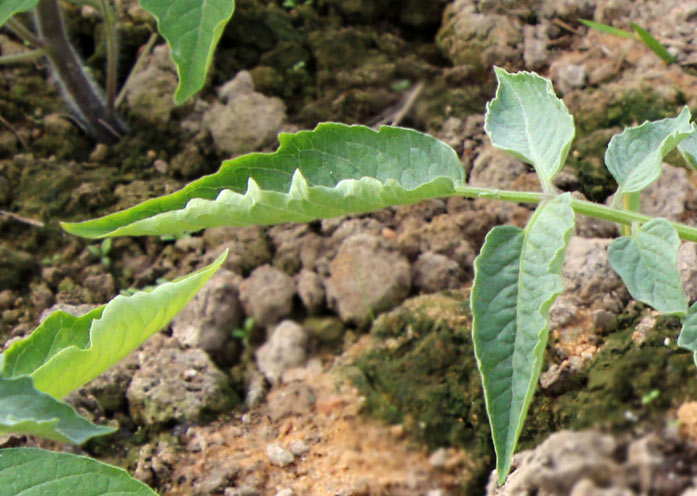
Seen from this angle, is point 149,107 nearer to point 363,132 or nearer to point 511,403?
point 363,132

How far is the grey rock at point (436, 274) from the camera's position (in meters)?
1.54

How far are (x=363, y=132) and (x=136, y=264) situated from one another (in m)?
0.79

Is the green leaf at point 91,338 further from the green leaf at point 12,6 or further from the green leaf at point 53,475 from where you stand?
the green leaf at point 12,6

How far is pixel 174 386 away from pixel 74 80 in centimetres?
85

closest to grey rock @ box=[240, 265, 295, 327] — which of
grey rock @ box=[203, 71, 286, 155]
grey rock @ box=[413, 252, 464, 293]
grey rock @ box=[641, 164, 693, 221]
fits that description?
grey rock @ box=[413, 252, 464, 293]

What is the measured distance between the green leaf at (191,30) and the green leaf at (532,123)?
0.43m

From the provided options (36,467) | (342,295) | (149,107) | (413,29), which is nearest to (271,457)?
(342,295)

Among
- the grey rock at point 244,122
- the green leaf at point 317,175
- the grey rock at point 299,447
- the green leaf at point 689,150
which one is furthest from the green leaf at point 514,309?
the grey rock at point 244,122

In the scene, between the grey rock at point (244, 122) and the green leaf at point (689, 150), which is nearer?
the green leaf at point (689, 150)

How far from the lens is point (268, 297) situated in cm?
159

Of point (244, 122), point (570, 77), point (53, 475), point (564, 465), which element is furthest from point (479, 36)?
point (53, 475)

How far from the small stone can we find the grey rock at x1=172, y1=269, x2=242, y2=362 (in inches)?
11.4

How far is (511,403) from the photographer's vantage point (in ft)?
3.02

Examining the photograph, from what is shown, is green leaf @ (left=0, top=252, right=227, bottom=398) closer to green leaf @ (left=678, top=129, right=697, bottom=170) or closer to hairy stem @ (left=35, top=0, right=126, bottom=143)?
green leaf @ (left=678, top=129, right=697, bottom=170)
